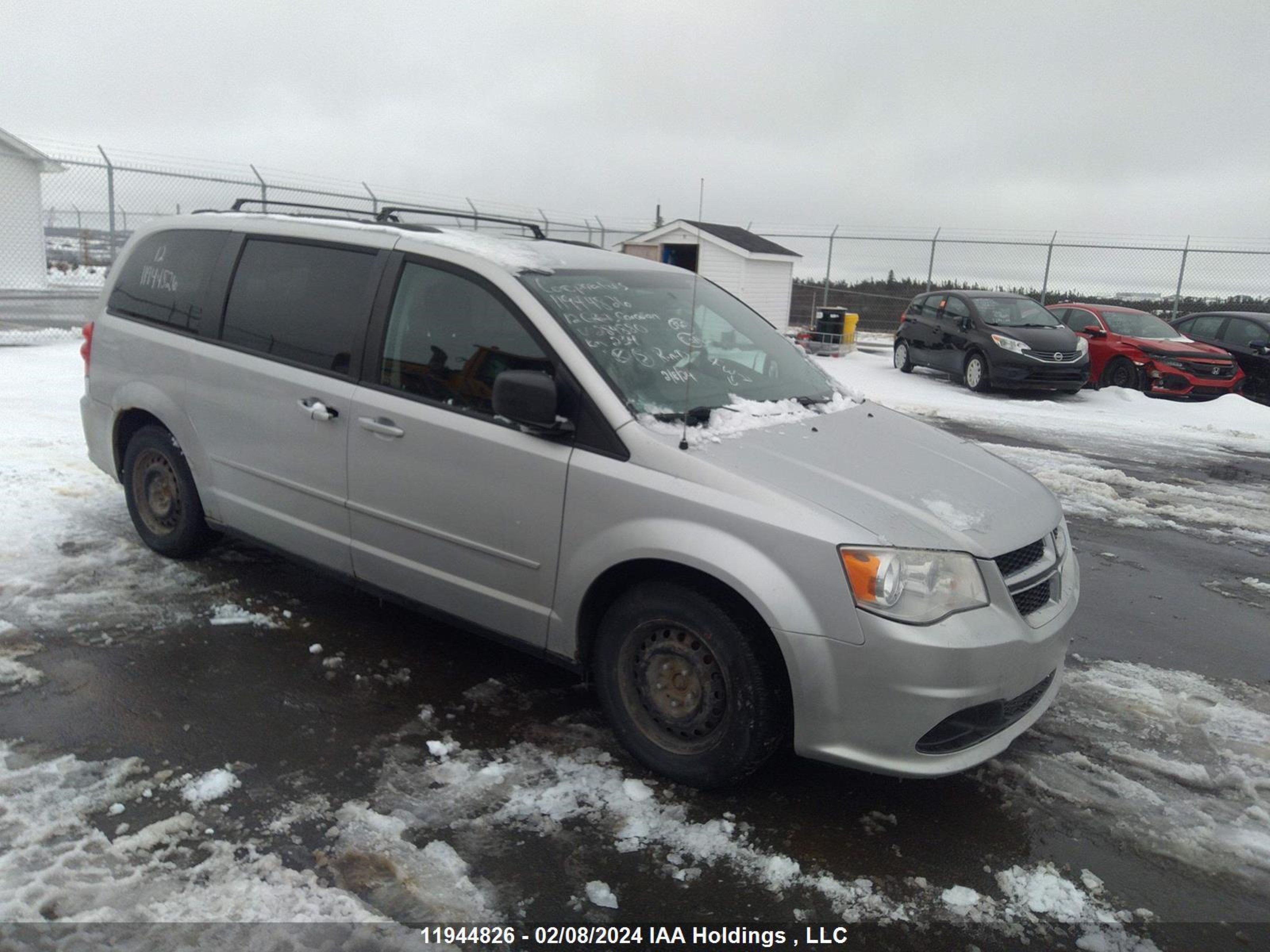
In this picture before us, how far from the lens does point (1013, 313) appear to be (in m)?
16.0

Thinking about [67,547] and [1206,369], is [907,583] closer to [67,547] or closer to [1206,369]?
[67,547]

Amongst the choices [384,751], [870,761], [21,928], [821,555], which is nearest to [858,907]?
[870,761]

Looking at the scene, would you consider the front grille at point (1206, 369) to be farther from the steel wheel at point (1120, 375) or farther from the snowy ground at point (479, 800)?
the snowy ground at point (479, 800)

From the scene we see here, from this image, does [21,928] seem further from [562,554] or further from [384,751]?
[562,554]

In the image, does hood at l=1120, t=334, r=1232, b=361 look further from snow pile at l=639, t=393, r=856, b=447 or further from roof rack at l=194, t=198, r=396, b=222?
roof rack at l=194, t=198, r=396, b=222

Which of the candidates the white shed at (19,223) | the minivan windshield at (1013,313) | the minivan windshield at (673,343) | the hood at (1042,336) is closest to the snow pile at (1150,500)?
the minivan windshield at (673,343)

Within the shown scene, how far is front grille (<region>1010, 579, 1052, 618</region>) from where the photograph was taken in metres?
3.15

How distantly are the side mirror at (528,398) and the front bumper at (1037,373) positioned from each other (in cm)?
1321

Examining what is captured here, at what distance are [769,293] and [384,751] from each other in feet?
78.9

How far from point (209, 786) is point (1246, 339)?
57.8ft

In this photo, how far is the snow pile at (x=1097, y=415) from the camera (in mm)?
11484

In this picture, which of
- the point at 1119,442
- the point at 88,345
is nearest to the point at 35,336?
the point at 88,345

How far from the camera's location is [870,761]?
2.97 metres

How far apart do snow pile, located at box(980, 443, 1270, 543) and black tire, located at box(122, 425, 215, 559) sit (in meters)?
5.27
